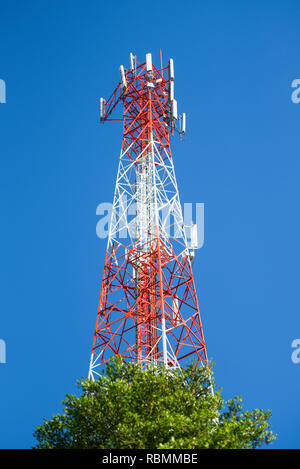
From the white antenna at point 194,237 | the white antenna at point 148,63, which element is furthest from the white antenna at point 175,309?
the white antenna at point 148,63

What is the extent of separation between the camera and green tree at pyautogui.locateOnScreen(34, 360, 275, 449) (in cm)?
2078

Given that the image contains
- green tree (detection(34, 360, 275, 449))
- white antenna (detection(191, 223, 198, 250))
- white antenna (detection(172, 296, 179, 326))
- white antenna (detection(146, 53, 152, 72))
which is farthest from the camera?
white antenna (detection(146, 53, 152, 72))

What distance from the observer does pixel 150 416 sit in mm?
22219

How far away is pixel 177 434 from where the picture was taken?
20.7 m

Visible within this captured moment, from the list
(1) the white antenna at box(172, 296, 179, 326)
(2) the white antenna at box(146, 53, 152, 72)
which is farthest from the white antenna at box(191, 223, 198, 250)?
(2) the white antenna at box(146, 53, 152, 72)

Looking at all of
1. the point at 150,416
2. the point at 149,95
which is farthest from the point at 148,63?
the point at 150,416

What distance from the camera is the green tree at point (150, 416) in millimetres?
20781

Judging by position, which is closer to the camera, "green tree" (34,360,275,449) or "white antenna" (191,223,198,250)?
"green tree" (34,360,275,449)

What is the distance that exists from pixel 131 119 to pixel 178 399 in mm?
24882

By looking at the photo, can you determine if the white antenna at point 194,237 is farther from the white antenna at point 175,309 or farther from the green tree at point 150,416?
the green tree at point 150,416

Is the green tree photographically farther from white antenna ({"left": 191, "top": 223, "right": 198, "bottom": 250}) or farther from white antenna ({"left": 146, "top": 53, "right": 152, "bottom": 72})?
white antenna ({"left": 146, "top": 53, "right": 152, "bottom": 72})
